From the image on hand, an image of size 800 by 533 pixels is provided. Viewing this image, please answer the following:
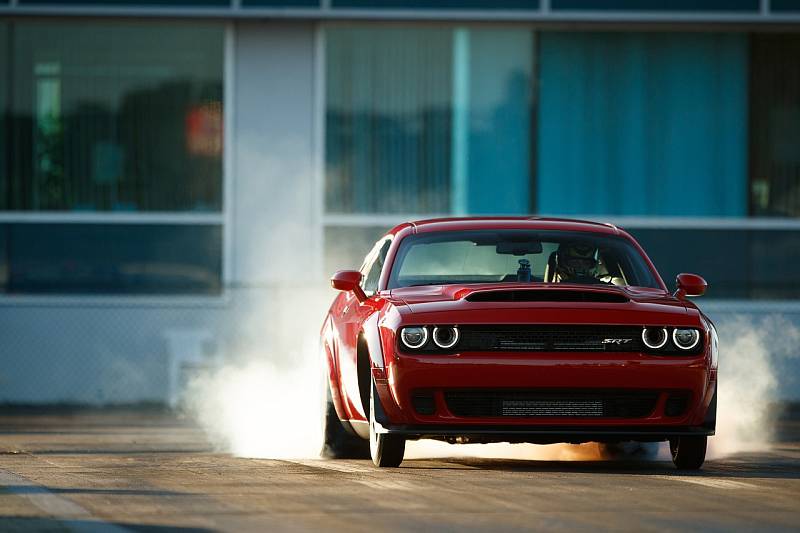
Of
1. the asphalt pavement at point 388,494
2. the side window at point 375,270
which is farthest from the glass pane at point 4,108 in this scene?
the side window at point 375,270

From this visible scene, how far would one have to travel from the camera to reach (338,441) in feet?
36.0

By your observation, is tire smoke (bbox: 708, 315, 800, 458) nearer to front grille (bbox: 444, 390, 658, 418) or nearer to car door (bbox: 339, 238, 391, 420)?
car door (bbox: 339, 238, 391, 420)

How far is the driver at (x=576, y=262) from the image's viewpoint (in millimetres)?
10609

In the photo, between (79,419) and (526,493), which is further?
(79,419)

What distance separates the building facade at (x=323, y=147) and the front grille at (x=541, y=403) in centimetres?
959

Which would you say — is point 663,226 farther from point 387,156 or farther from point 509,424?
point 509,424

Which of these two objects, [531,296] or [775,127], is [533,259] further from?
[775,127]

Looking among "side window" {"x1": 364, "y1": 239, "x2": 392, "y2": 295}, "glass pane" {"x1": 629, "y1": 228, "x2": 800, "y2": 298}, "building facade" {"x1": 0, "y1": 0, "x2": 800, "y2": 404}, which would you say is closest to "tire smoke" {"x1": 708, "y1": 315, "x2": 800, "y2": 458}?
"building facade" {"x1": 0, "y1": 0, "x2": 800, "y2": 404}

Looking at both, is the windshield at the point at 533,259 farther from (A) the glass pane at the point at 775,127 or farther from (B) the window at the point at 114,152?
(A) the glass pane at the point at 775,127

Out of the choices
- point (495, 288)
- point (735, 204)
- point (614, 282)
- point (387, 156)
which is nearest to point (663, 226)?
point (735, 204)

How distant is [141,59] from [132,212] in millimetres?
1654

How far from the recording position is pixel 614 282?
420 inches

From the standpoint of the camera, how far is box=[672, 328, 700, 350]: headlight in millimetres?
9508

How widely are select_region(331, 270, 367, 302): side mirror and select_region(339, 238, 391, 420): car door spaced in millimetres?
43
